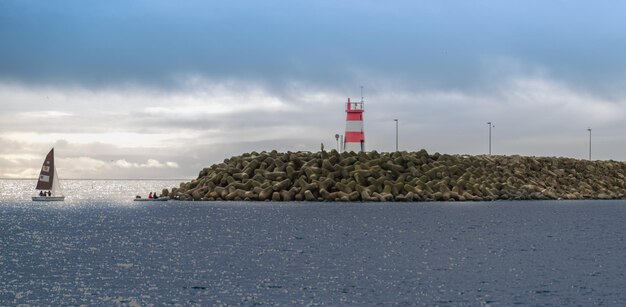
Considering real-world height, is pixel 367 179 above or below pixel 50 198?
above

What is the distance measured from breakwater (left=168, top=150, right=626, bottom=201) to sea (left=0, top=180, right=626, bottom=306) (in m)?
8.62

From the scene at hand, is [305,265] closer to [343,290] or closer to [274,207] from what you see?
[343,290]

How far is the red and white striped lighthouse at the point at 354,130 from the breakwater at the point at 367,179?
15.2 feet

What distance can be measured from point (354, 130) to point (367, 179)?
477 inches

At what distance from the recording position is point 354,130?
88375mm

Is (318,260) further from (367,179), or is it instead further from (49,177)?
(49,177)

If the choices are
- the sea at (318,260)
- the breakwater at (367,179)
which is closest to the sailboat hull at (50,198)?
the breakwater at (367,179)

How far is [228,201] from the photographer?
80.7 metres

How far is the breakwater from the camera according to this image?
76.2m

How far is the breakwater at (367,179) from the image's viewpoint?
3002 inches

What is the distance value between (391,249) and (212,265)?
1031 centimetres

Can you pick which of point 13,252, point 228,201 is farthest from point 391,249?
point 228,201

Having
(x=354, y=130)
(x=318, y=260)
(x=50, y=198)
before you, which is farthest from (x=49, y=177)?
(x=318, y=260)

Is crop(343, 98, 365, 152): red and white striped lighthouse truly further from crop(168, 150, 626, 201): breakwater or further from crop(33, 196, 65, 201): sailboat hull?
crop(33, 196, 65, 201): sailboat hull
